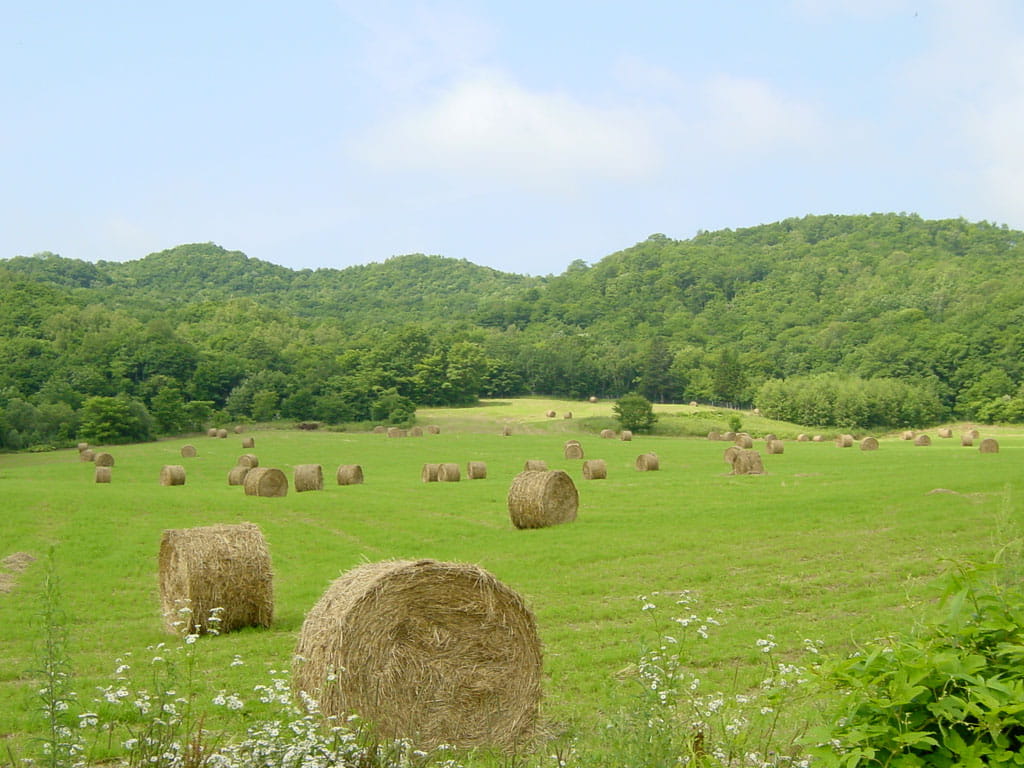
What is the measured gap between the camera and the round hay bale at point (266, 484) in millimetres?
33344

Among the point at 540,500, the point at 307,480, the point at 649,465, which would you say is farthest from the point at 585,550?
the point at 649,465

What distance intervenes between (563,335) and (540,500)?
4631 inches

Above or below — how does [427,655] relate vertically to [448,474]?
above

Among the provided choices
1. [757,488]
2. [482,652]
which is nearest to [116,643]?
[482,652]

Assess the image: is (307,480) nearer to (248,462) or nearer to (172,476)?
(172,476)

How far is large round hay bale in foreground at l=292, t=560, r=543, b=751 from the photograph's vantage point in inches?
319

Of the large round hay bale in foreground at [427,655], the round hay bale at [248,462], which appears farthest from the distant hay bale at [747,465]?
the large round hay bale in foreground at [427,655]

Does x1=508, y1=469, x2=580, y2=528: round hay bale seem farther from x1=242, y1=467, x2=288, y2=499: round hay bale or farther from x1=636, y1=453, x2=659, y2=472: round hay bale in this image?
x1=636, y1=453, x2=659, y2=472: round hay bale

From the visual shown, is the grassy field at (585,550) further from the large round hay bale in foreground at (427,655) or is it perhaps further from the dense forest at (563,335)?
the dense forest at (563,335)

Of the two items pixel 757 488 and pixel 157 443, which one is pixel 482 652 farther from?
pixel 157 443

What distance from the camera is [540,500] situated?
25141mm

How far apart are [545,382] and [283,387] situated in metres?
39.2

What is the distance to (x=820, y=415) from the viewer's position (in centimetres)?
9069

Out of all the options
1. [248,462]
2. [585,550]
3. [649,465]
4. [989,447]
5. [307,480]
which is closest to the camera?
[585,550]
